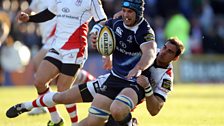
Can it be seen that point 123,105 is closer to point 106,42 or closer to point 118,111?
point 118,111

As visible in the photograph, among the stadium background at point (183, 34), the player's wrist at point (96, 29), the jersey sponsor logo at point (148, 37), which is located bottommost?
the stadium background at point (183, 34)

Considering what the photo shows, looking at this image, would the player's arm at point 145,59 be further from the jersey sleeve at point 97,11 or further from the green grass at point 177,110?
the green grass at point 177,110

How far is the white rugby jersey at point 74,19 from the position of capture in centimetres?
1247

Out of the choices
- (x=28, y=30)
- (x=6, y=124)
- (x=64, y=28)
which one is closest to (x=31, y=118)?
(x=6, y=124)

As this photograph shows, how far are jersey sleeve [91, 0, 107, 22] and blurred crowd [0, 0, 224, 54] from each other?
46.3ft

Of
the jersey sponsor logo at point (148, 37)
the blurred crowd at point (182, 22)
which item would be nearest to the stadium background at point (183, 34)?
the blurred crowd at point (182, 22)

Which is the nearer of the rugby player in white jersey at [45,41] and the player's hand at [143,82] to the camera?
the player's hand at [143,82]

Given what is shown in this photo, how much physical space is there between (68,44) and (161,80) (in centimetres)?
199

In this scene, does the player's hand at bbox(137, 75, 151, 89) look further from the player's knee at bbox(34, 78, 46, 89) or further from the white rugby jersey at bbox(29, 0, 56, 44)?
the white rugby jersey at bbox(29, 0, 56, 44)

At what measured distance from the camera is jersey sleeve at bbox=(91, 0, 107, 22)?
40.8ft

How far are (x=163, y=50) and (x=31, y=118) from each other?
4.23m

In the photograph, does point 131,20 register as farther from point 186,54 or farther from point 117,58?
point 186,54

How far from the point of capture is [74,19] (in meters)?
12.5

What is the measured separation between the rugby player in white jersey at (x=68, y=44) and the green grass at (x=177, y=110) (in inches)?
45.6
